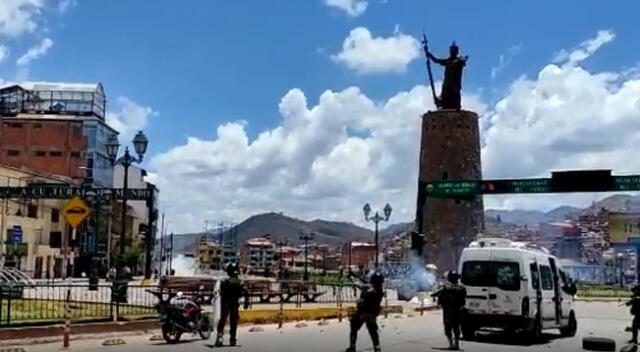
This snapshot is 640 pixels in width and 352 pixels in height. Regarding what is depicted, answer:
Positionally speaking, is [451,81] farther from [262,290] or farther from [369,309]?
[369,309]

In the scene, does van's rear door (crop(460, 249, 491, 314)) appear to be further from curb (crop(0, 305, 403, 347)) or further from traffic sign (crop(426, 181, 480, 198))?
traffic sign (crop(426, 181, 480, 198))

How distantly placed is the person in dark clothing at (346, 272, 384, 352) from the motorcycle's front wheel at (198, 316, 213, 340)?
4.72 meters

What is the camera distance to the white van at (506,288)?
67.5 ft

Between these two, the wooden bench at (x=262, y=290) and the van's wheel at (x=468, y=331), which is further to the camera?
the wooden bench at (x=262, y=290)

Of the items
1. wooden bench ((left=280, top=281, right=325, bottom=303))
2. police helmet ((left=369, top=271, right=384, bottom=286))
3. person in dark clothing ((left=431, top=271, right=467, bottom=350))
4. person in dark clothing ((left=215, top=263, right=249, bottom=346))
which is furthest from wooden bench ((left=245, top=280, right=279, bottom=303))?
police helmet ((left=369, top=271, right=384, bottom=286))

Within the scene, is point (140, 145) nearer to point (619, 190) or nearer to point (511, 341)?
point (511, 341)

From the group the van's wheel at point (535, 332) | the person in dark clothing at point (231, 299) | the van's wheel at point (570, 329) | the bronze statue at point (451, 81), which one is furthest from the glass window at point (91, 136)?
the person in dark clothing at point (231, 299)

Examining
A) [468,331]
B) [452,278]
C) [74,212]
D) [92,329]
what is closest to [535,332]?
[468,331]

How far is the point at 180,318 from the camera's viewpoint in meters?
18.2

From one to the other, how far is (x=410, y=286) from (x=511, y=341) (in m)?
26.3

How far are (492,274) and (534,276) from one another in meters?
1.17

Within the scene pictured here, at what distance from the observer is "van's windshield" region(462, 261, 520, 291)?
20.7 metres

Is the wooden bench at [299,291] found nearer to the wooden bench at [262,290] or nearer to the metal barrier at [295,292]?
the metal barrier at [295,292]

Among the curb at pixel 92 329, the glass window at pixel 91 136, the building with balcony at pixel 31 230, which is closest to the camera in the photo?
the curb at pixel 92 329
